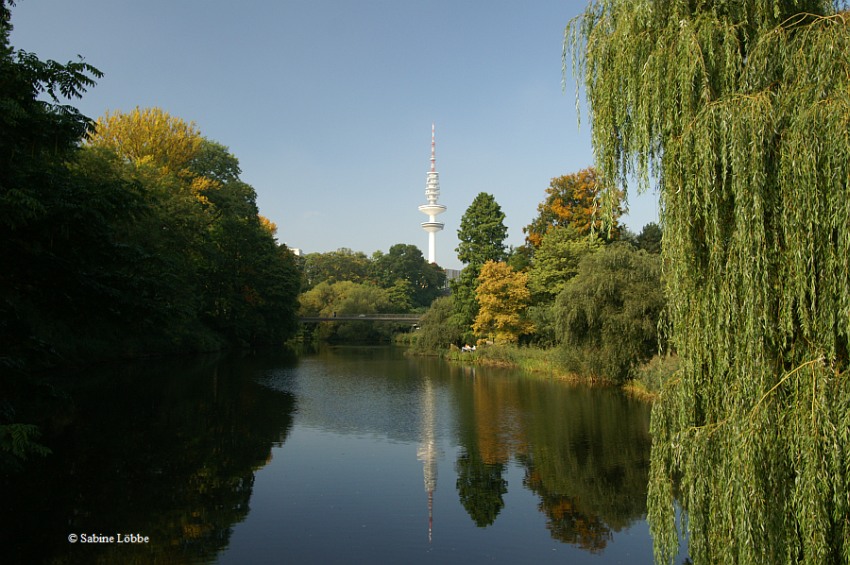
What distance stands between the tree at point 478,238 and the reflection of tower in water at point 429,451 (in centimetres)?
2212

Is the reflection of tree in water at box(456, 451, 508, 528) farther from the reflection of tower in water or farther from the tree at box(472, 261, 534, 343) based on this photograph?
the tree at box(472, 261, 534, 343)

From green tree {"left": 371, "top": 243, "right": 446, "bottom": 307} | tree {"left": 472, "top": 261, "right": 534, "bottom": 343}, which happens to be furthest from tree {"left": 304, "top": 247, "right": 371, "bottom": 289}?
tree {"left": 472, "top": 261, "right": 534, "bottom": 343}

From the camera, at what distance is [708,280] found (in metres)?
5.79

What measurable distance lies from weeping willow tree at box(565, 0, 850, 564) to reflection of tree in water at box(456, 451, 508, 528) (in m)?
4.84

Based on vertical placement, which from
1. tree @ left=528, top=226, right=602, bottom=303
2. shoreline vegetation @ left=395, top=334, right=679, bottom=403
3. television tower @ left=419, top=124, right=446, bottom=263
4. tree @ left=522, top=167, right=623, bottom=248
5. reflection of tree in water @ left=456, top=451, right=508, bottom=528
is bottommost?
reflection of tree in water @ left=456, top=451, right=508, bottom=528

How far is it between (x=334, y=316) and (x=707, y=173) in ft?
219

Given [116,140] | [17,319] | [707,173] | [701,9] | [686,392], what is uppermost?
[116,140]

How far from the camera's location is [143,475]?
38.7 feet

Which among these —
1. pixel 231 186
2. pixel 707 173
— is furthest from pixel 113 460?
pixel 231 186

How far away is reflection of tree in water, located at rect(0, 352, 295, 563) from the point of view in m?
8.47

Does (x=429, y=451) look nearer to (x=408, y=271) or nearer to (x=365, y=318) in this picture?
(x=365, y=318)

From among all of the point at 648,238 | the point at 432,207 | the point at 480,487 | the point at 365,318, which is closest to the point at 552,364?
the point at 648,238

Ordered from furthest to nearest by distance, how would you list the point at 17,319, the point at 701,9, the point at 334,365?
the point at 334,365, the point at 17,319, the point at 701,9

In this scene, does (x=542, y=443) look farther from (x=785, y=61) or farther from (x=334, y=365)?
(x=334, y=365)
